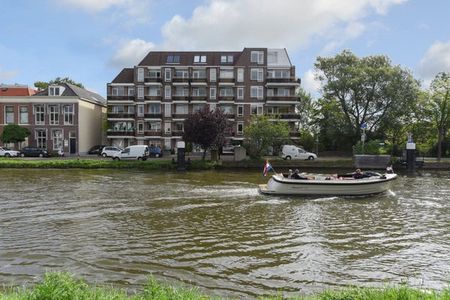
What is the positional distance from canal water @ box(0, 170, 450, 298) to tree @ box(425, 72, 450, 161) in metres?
34.1

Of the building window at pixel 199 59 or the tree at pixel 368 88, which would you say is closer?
the tree at pixel 368 88

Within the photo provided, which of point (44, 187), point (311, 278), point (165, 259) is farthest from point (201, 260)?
point (44, 187)

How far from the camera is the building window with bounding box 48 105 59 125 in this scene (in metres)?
68.9

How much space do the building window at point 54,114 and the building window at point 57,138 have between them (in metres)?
1.36

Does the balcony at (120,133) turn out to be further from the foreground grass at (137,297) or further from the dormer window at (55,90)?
the foreground grass at (137,297)

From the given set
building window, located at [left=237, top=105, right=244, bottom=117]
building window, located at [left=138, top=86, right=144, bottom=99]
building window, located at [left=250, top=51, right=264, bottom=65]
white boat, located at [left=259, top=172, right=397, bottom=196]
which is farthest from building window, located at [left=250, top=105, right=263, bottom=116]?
white boat, located at [left=259, top=172, right=397, bottom=196]

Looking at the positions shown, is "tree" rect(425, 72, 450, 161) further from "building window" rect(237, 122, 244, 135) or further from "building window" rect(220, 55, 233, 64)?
"building window" rect(220, 55, 233, 64)

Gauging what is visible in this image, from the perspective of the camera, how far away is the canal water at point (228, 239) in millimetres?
11414

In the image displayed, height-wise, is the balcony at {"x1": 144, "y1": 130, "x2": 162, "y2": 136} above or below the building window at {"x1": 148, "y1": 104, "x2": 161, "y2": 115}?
below

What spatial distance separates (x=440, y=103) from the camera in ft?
192

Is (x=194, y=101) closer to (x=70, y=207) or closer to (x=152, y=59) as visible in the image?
(x=152, y=59)

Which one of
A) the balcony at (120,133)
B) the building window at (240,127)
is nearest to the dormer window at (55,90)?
the balcony at (120,133)

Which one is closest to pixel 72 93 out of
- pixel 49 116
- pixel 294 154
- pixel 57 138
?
pixel 49 116

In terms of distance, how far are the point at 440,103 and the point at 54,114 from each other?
5449 cm
